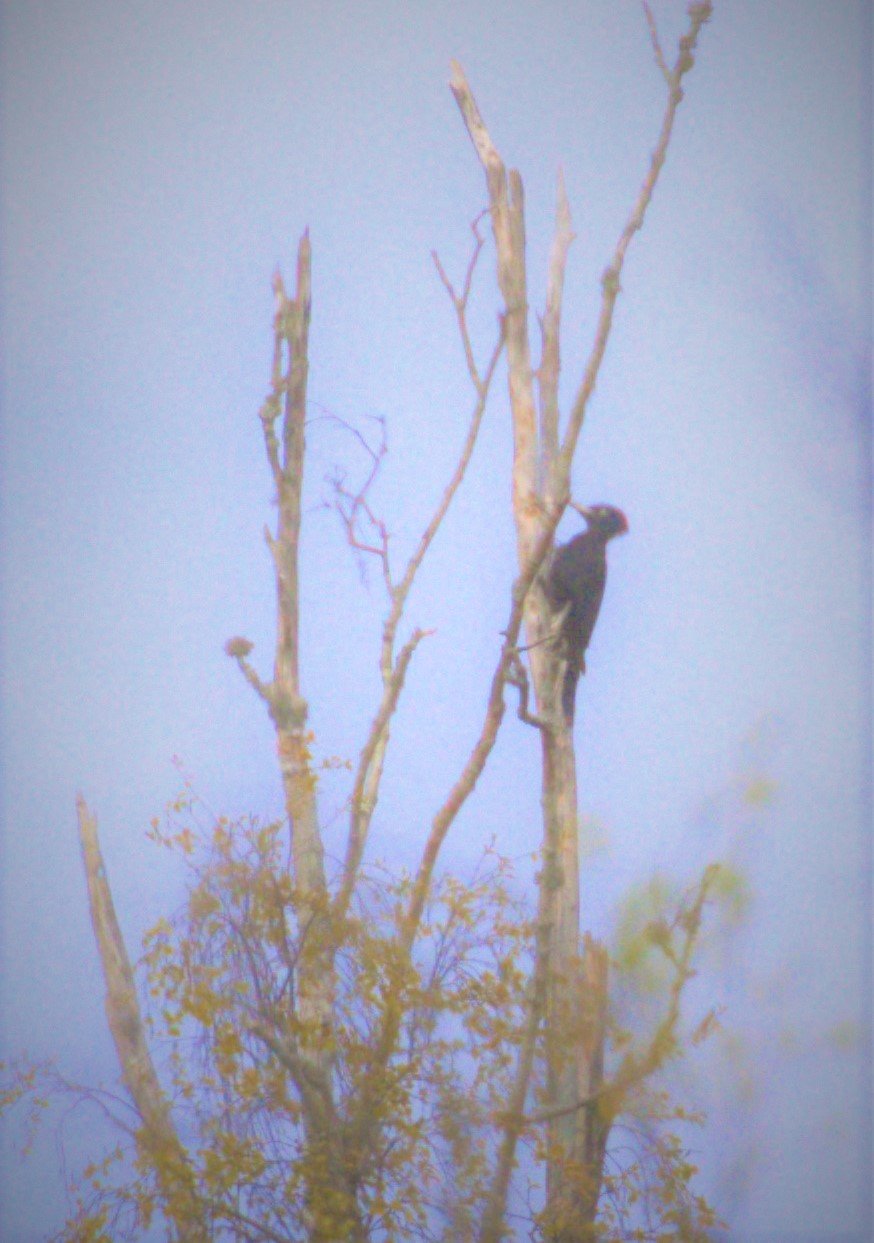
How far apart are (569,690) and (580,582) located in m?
0.79

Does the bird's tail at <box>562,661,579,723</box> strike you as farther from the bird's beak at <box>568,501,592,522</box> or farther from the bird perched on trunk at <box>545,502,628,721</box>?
the bird's beak at <box>568,501,592,522</box>

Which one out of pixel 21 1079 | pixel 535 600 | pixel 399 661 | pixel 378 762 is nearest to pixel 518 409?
pixel 535 600

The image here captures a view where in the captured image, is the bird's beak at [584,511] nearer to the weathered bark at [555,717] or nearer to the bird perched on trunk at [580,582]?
the bird perched on trunk at [580,582]

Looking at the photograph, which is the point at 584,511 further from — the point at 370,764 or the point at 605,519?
the point at 370,764

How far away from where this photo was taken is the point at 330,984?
5008 millimetres

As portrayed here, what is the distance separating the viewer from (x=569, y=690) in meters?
6.00

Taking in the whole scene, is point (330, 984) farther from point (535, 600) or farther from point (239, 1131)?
point (535, 600)

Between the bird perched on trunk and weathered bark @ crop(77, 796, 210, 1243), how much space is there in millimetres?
2234

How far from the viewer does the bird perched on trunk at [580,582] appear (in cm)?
621

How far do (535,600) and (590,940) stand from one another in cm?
156

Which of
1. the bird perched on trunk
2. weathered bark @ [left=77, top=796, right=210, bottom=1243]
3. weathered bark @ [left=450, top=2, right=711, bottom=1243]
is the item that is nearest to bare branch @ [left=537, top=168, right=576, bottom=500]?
weathered bark @ [left=450, top=2, right=711, bottom=1243]

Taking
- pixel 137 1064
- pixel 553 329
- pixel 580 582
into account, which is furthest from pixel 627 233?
pixel 137 1064

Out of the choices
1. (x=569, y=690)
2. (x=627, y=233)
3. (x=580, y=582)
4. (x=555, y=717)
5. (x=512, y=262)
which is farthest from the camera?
(x=580, y=582)

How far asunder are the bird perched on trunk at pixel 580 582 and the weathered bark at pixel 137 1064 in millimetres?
2234
